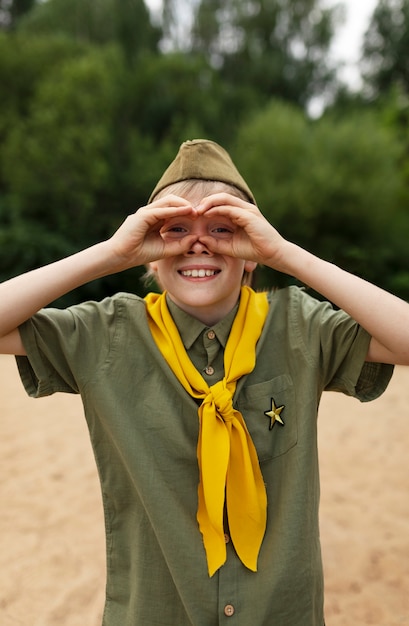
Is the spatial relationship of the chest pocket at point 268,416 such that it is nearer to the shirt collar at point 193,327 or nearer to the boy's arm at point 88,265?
the shirt collar at point 193,327

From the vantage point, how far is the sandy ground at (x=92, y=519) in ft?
10.0

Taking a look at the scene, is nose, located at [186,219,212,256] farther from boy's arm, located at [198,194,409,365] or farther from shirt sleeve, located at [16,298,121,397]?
shirt sleeve, located at [16,298,121,397]

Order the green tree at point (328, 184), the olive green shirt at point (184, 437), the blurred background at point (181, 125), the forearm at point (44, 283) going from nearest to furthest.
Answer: the forearm at point (44, 283)
the olive green shirt at point (184, 437)
the blurred background at point (181, 125)
the green tree at point (328, 184)

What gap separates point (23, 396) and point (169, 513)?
236 inches

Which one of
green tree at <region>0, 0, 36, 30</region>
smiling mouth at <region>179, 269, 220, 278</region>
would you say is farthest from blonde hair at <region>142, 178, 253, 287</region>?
green tree at <region>0, 0, 36, 30</region>

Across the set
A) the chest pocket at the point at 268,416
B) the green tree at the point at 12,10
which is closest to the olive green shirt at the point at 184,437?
the chest pocket at the point at 268,416

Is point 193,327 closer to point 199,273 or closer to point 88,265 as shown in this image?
point 199,273

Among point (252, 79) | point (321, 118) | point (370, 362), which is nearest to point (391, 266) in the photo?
point (321, 118)

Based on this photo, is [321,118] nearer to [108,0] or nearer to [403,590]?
[108,0]

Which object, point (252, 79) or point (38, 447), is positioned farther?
point (252, 79)

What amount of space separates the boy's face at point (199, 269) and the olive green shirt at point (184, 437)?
85 millimetres

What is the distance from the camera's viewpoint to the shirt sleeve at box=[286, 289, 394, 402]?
160 centimetres

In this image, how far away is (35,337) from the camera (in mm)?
1527

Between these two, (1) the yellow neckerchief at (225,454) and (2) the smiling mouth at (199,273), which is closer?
(1) the yellow neckerchief at (225,454)
